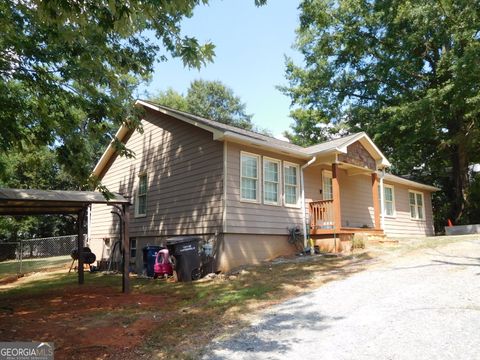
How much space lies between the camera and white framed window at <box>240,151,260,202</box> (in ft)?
40.2

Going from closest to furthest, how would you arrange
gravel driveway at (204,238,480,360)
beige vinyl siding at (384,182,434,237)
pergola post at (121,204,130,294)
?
gravel driveway at (204,238,480,360), pergola post at (121,204,130,294), beige vinyl siding at (384,182,434,237)

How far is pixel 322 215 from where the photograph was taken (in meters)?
13.9

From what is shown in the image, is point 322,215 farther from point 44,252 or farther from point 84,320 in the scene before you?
point 44,252

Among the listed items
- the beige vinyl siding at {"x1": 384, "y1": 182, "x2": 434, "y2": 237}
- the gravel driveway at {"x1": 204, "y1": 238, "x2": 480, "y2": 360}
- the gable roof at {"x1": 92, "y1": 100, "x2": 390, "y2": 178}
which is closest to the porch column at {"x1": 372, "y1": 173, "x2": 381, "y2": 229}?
the gable roof at {"x1": 92, "y1": 100, "x2": 390, "y2": 178}

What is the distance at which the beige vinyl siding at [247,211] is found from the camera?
11.7 meters

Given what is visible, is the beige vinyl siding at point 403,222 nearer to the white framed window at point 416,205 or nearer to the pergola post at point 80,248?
the white framed window at point 416,205

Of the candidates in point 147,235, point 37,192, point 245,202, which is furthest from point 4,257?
point 245,202

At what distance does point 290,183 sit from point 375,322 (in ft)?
27.2

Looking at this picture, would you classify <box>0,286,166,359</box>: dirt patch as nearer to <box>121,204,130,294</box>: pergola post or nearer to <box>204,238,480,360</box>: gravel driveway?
<box>121,204,130,294</box>: pergola post

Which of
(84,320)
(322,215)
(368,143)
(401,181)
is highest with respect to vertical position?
(368,143)

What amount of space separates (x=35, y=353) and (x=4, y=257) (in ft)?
81.4

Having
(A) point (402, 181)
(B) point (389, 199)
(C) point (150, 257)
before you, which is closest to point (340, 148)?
(C) point (150, 257)

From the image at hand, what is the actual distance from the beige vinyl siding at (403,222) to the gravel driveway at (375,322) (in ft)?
34.6

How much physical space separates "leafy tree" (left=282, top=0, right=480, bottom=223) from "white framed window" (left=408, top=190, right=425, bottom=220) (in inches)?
109
